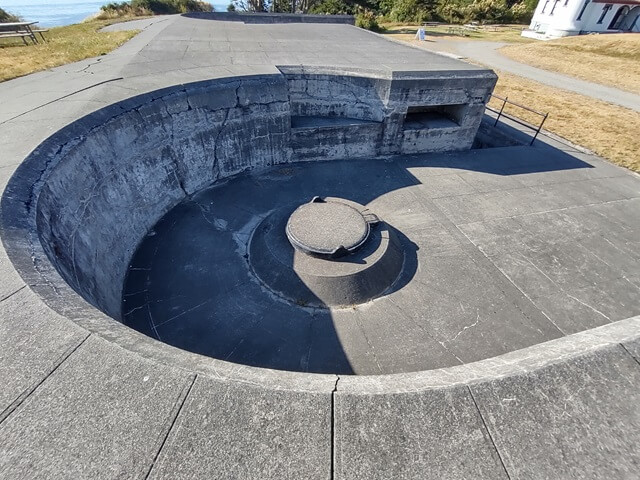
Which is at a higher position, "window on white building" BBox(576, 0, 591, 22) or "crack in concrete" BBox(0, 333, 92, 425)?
"window on white building" BBox(576, 0, 591, 22)

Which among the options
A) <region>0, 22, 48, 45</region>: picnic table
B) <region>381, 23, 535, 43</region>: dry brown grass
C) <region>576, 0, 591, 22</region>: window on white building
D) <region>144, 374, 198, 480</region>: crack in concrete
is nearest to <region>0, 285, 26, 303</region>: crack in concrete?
<region>144, 374, 198, 480</region>: crack in concrete

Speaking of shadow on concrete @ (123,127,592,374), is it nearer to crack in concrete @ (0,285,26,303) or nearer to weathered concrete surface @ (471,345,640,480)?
crack in concrete @ (0,285,26,303)

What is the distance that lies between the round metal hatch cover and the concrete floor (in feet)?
3.79

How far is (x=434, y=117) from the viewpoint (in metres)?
11.2

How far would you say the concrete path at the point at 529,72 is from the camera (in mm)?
17216

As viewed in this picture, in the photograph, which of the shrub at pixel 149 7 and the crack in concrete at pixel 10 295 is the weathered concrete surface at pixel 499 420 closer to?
the crack in concrete at pixel 10 295

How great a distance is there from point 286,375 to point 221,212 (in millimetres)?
5998

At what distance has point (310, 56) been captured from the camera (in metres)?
10.6

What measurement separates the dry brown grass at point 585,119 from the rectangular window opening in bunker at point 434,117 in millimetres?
5511

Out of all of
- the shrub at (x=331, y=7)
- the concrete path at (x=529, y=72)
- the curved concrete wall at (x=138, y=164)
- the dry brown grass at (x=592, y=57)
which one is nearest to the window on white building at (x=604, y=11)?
the dry brown grass at (x=592, y=57)

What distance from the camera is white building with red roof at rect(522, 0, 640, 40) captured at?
3575 cm

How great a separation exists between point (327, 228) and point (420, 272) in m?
2.20

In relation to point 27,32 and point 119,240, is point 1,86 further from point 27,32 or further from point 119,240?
point 27,32

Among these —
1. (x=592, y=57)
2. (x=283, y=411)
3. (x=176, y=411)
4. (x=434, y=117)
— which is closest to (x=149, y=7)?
(x=434, y=117)
